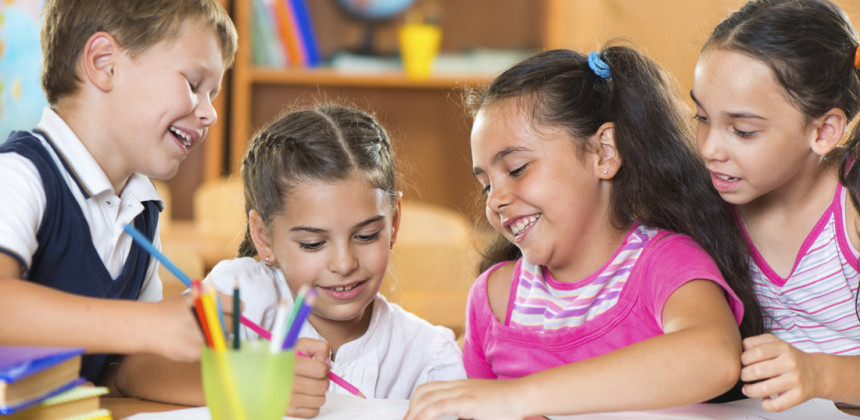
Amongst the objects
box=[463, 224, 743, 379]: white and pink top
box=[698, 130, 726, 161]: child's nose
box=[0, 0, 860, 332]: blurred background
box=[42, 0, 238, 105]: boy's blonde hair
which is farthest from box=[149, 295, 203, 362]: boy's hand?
box=[0, 0, 860, 332]: blurred background

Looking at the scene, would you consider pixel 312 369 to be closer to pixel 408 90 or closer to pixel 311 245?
pixel 311 245

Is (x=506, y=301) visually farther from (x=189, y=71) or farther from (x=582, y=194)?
(x=189, y=71)

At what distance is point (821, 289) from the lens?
1.14 metres

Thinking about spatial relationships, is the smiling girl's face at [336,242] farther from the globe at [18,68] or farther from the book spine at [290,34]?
the globe at [18,68]

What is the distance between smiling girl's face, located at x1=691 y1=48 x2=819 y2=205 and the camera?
104 cm

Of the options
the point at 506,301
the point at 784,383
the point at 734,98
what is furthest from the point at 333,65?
the point at 784,383

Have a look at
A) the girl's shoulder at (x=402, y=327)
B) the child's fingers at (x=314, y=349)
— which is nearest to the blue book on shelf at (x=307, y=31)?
the girl's shoulder at (x=402, y=327)

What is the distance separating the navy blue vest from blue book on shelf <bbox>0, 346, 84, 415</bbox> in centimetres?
25

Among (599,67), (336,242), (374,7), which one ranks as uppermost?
(374,7)

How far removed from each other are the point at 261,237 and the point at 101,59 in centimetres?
34

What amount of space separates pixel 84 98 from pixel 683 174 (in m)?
0.80

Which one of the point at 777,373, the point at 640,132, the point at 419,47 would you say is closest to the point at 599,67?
the point at 640,132

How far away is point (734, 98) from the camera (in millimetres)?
1036

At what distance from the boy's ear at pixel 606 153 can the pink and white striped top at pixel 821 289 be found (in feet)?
0.72
